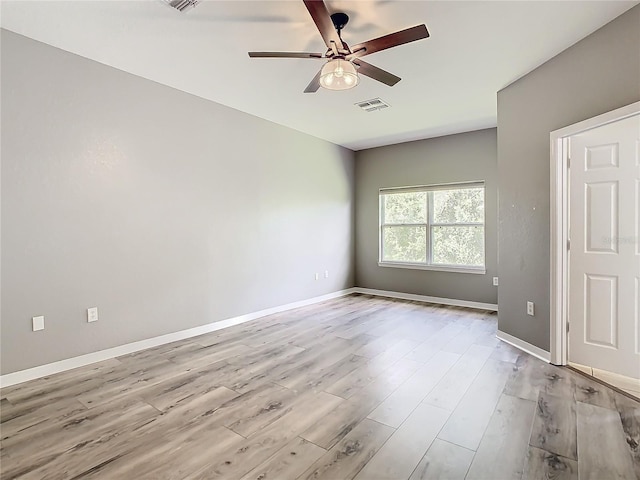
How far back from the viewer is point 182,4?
229 centimetres

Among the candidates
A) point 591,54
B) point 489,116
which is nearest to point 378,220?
point 489,116

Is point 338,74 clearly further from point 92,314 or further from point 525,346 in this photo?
point 525,346

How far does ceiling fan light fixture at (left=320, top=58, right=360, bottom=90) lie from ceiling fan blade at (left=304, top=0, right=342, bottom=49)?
11cm

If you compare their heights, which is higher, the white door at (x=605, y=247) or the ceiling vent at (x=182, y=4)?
the ceiling vent at (x=182, y=4)

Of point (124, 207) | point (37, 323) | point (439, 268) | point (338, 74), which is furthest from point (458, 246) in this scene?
point (37, 323)

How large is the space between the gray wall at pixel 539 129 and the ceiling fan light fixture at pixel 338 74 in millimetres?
1941

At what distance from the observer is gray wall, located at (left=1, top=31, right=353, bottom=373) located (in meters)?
2.72

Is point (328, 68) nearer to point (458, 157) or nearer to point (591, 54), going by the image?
point (591, 54)

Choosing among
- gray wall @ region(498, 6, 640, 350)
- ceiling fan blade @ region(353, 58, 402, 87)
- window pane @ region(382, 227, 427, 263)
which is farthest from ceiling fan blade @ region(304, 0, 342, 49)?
window pane @ region(382, 227, 427, 263)

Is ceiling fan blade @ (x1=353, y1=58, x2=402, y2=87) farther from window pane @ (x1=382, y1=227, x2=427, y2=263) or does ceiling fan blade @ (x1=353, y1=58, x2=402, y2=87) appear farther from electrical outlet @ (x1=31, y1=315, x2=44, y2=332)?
window pane @ (x1=382, y1=227, x2=427, y2=263)

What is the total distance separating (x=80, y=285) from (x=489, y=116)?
5.25 meters

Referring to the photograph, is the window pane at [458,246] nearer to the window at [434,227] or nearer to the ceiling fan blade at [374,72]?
the window at [434,227]

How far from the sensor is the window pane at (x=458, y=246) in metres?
5.30

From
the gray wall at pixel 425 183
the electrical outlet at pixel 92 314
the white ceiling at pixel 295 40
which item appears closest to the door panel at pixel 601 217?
the white ceiling at pixel 295 40
